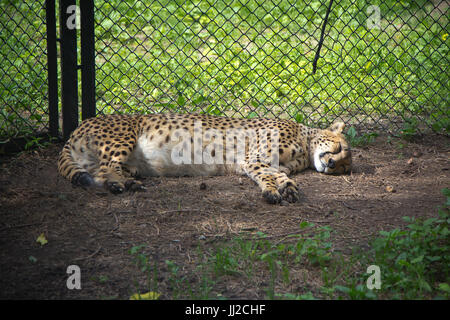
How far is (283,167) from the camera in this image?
17.6 ft

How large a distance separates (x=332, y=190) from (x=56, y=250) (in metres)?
2.65

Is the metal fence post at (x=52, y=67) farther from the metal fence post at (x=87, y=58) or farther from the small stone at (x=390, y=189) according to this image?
A: the small stone at (x=390, y=189)

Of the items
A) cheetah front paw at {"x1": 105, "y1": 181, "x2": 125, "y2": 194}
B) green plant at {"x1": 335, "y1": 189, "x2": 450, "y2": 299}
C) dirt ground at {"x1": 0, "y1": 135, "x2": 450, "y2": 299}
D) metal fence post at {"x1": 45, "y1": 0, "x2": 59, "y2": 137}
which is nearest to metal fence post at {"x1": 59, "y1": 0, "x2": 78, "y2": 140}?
metal fence post at {"x1": 45, "y1": 0, "x2": 59, "y2": 137}

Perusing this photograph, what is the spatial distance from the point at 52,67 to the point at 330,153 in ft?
10.0

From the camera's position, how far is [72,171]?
188 inches

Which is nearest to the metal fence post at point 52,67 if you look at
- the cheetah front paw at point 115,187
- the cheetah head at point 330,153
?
the cheetah front paw at point 115,187

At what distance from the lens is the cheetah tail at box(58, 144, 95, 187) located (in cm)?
467

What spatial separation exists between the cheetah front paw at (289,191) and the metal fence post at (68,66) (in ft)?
7.99

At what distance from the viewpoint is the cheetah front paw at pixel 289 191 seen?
4.64 m

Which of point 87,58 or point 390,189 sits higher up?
point 87,58

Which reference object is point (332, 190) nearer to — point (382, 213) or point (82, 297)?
point (382, 213)

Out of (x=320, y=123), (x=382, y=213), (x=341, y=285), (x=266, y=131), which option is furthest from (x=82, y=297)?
(x=320, y=123)

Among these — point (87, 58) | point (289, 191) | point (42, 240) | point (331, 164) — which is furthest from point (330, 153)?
point (42, 240)

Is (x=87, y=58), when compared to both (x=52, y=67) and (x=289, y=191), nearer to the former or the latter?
(x=52, y=67)
